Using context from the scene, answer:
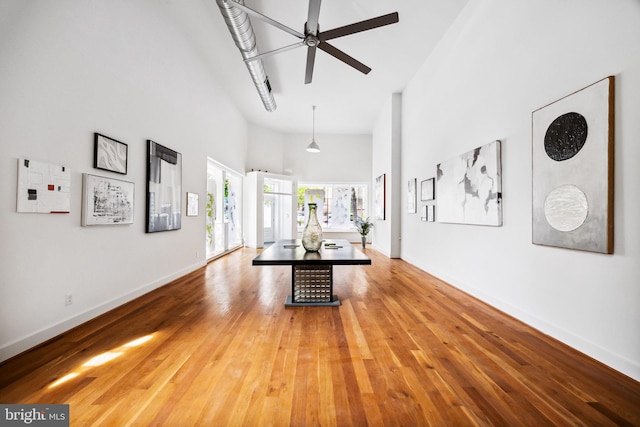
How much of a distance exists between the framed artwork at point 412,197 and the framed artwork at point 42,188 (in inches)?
196

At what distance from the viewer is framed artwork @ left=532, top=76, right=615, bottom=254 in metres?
1.83

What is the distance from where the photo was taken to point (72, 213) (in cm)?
238

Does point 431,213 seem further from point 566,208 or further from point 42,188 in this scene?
point 42,188

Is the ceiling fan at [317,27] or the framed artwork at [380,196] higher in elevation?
the ceiling fan at [317,27]

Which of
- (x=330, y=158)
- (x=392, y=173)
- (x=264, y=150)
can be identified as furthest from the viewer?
(x=330, y=158)

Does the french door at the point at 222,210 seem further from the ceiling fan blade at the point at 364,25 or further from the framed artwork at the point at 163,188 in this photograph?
the ceiling fan blade at the point at 364,25

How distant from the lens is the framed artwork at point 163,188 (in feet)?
11.3

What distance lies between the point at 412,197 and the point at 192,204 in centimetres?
412

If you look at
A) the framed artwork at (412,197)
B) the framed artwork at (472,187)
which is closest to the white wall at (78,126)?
the framed artwork at (472,187)

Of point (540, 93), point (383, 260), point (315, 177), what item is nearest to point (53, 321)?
point (540, 93)

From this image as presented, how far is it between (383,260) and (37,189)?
5.38 m

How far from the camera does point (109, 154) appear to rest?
276cm

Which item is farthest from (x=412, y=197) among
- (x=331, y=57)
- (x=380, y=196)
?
(x=331, y=57)

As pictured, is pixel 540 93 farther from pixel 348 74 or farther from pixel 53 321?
pixel 53 321
